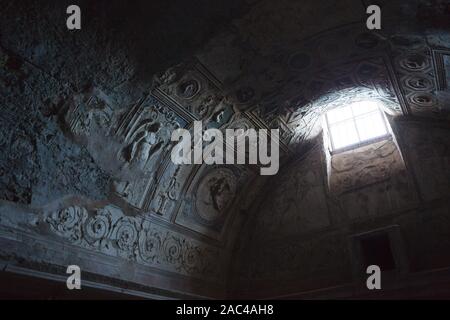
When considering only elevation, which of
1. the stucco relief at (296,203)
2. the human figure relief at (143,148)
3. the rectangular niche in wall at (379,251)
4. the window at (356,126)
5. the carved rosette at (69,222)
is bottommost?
the carved rosette at (69,222)

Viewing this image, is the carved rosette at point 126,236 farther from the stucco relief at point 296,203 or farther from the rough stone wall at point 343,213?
the stucco relief at point 296,203

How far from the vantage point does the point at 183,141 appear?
6.43 m

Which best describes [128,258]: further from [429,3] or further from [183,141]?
[429,3]

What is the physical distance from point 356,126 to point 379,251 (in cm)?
268

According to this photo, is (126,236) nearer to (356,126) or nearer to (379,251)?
(379,251)

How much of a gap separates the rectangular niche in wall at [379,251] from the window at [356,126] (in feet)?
6.33

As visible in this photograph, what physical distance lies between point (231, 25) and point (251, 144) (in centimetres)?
275

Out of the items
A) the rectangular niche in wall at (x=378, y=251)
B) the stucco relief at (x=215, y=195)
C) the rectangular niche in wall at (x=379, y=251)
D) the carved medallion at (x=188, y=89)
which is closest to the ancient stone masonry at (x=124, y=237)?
the stucco relief at (x=215, y=195)

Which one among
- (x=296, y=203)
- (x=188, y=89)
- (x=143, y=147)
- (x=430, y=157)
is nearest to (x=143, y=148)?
(x=143, y=147)

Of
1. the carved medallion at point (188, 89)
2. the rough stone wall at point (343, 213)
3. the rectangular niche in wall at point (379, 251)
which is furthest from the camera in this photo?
the rough stone wall at point (343, 213)

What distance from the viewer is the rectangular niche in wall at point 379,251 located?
6.59 metres

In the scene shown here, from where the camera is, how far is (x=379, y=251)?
23.0 feet

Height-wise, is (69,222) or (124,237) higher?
(124,237)
